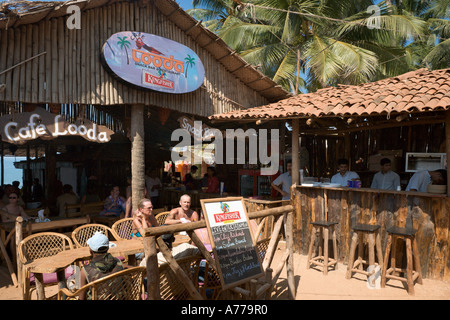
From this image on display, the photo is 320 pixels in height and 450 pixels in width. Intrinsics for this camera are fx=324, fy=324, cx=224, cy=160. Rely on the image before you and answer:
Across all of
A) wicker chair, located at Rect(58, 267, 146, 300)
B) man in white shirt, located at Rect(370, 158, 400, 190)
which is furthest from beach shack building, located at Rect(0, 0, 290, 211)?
man in white shirt, located at Rect(370, 158, 400, 190)

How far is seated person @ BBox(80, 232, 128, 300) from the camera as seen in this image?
3.39 metres

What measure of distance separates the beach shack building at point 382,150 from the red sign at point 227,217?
324cm

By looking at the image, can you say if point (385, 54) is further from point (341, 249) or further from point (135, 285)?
point (135, 285)

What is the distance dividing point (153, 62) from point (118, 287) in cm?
503

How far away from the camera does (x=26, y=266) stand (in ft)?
13.0

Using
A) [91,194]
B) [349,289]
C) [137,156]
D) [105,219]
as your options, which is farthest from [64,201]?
[349,289]

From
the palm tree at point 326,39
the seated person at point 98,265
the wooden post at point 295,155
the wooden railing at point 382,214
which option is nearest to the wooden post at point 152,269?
the seated person at point 98,265

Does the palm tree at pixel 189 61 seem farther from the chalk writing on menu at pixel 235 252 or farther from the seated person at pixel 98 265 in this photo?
the seated person at pixel 98 265

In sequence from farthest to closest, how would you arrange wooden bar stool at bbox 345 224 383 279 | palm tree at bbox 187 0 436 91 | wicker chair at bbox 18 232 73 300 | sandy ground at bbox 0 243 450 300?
palm tree at bbox 187 0 436 91, wooden bar stool at bbox 345 224 383 279, sandy ground at bbox 0 243 450 300, wicker chair at bbox 18 232 73 300

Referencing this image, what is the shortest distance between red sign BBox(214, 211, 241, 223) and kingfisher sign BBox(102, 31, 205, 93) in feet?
12.5

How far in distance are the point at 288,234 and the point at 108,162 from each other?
10.7 metres

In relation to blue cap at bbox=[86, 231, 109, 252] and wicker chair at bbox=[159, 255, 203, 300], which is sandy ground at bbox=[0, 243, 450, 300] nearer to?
wicker chair at bbox=[159, 255, 203, 300]

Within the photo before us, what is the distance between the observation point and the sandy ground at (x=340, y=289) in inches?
197

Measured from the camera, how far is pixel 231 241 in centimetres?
387
